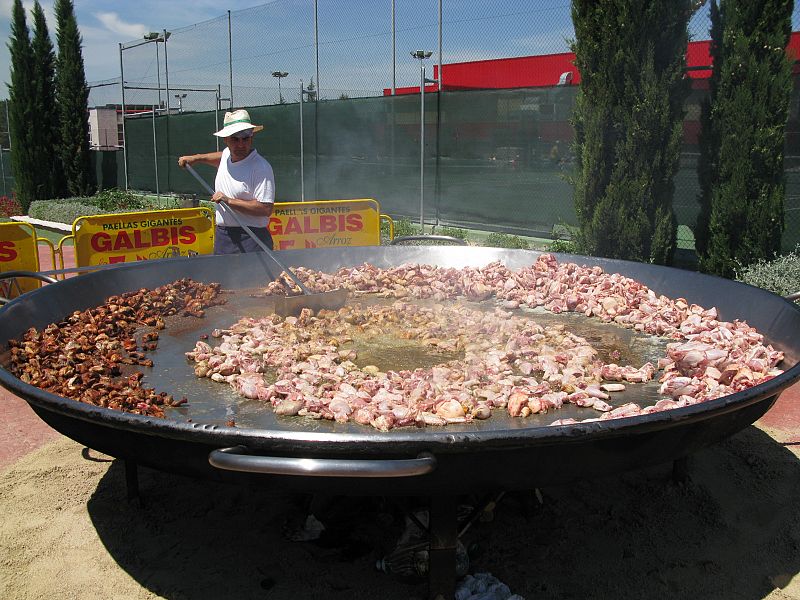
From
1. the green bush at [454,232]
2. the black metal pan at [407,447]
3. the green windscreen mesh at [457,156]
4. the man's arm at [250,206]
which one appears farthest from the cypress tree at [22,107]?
the black metal pan at [407,447]

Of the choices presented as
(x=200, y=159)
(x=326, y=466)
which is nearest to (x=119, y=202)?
(x=200, y=159)

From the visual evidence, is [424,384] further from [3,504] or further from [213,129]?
[213,129]

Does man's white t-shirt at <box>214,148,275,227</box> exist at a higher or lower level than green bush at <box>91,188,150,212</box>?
higher

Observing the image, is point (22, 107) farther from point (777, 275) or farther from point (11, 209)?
point (777, 275)

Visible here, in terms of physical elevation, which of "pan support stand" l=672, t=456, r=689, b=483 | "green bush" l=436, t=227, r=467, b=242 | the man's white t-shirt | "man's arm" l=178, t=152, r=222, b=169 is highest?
"man's arm" l=178, t=152, r=222, b=169

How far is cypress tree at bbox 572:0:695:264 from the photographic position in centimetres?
714

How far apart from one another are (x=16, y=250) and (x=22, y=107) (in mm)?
12456

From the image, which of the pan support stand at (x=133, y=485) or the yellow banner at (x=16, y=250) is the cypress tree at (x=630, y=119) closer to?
the yellow banner at (x=16, y=250)

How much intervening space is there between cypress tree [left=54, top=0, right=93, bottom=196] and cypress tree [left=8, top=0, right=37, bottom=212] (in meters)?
0.63

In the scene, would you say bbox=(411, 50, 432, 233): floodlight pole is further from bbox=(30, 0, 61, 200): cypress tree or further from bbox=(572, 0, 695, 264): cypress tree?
bbox=(30, 0, 61, 200): cypress tree

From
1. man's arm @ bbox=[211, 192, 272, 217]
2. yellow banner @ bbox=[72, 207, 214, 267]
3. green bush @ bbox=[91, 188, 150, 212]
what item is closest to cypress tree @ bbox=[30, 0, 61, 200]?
green bush @ bbox=[91, 188, 150, 212]

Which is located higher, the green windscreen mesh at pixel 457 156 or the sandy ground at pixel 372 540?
the green windscreen mesh at pixel 457 156

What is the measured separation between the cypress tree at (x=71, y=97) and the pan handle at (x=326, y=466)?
17804 mm

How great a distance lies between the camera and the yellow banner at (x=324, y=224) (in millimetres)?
7164
